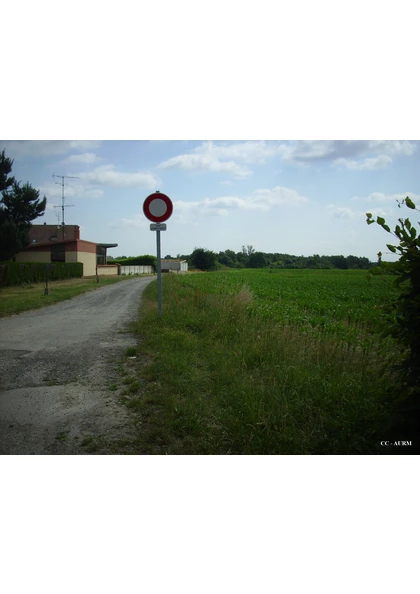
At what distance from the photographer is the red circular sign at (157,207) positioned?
7.25m

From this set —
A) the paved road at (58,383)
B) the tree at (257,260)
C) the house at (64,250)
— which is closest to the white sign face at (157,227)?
the paved road at (58,383)

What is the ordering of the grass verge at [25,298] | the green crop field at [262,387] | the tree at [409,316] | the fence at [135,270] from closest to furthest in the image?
the tree at [409,316]
the green crop field at [262,387]
the grass verge at [25,298]
the fence at [135,270]

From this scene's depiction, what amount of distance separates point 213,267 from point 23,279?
735 cm

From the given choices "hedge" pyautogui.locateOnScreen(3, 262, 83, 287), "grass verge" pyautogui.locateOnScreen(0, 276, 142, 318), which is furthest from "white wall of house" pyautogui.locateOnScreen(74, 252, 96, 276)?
"grass verge" pyautogui.locateOnScreen(0, 276, 142, 318)

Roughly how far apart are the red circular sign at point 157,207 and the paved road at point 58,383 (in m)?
2.22

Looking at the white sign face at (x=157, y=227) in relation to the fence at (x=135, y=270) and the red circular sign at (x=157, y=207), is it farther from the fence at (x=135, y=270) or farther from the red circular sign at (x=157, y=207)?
the fence at (x=135, y=270)

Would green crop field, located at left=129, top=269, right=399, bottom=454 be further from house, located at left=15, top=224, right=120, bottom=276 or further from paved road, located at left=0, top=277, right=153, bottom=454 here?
house, located at left=15, top=224, right=120, bottom=276

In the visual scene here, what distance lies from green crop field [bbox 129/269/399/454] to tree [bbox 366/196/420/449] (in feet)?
0.75

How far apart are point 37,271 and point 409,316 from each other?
52.5 ft

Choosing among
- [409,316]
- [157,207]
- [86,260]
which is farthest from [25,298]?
[409,316]

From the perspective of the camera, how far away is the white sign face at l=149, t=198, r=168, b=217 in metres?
7.26

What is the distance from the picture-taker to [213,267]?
1263 centimetres

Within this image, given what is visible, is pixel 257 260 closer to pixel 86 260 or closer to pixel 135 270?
pixel 86 260

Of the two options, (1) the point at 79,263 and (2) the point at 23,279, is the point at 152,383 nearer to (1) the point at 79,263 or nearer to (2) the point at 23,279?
(2) the point at 23,279
